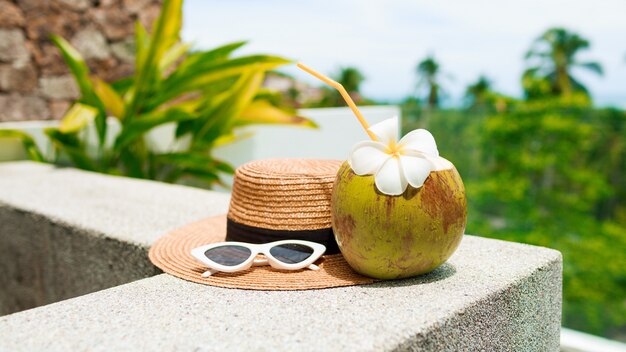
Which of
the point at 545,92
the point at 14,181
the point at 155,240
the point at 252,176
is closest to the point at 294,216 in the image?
the point at 252,176

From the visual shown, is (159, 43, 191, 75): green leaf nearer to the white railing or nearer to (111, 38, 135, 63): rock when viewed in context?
(111, 38, 135, 63): rock

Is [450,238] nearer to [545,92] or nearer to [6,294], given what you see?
[6,294]

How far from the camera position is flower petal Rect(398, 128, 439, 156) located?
1.24 metres

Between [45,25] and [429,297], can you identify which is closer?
[429,297]

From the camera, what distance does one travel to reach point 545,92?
26.5 m

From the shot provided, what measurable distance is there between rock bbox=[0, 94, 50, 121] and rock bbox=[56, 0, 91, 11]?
698 millimetres

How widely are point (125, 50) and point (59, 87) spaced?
24.4 inches

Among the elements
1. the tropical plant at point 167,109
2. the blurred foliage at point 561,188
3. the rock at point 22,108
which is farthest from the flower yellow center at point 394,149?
the blurred foliage at point 561,188

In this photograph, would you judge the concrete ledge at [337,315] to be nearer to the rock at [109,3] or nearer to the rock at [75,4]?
the rock at [75,4]

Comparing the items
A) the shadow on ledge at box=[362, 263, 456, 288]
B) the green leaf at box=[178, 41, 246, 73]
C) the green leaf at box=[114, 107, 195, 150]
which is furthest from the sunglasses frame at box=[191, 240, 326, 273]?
the green leaf at box=[178, 41, 246, 73]

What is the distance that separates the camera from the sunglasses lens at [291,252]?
1.36 meters

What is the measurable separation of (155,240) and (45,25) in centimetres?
300

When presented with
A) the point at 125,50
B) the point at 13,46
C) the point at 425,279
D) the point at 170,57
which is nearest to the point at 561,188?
the point at 125,50

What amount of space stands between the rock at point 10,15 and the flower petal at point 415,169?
3.57 meters
